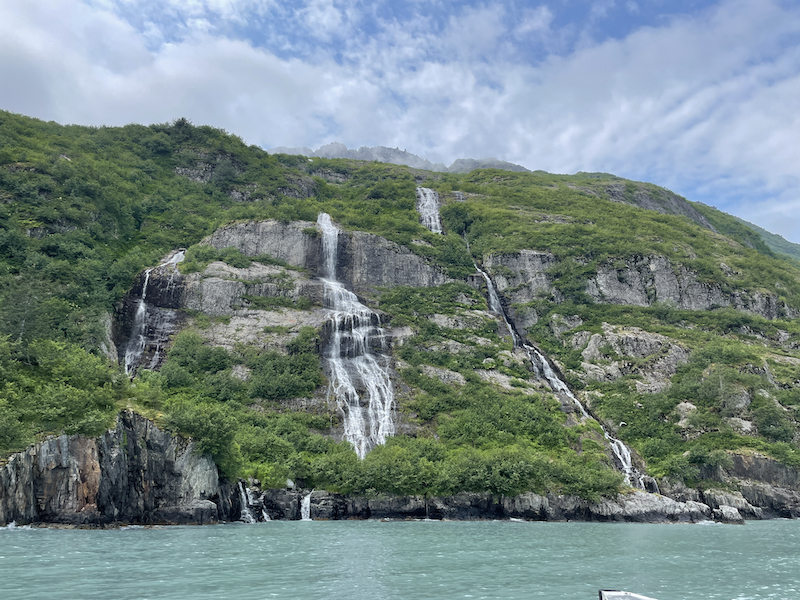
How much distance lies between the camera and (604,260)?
319 feet

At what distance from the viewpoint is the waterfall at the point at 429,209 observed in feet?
382

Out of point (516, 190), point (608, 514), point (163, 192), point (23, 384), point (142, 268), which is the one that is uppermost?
point (516, 190)

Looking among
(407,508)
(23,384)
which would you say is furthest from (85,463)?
(407,508)

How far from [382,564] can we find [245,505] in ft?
80.1

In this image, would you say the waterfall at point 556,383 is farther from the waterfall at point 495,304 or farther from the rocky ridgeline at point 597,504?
the rocky ridgeline at point 597,504

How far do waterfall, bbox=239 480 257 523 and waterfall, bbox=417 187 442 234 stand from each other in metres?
76.7

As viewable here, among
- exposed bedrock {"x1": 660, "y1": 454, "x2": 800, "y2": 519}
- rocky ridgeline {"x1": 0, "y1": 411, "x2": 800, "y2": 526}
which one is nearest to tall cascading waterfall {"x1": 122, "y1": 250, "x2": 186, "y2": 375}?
rocky ridgeline {"x1": 0, "y1": 411, "x2": 800, "y2": 526}

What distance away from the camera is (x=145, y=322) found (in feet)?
224

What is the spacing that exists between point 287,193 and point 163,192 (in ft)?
80.2

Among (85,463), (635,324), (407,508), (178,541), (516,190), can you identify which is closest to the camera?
(178,541)

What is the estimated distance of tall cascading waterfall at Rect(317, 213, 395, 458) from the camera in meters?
58.9

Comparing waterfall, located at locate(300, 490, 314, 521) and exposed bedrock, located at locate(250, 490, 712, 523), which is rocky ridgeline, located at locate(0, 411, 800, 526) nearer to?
exposed bedrock, located at locate(250, 490, 712, 523)

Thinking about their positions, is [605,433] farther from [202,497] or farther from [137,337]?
[137,337]

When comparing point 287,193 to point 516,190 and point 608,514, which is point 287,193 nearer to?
point 516,190
